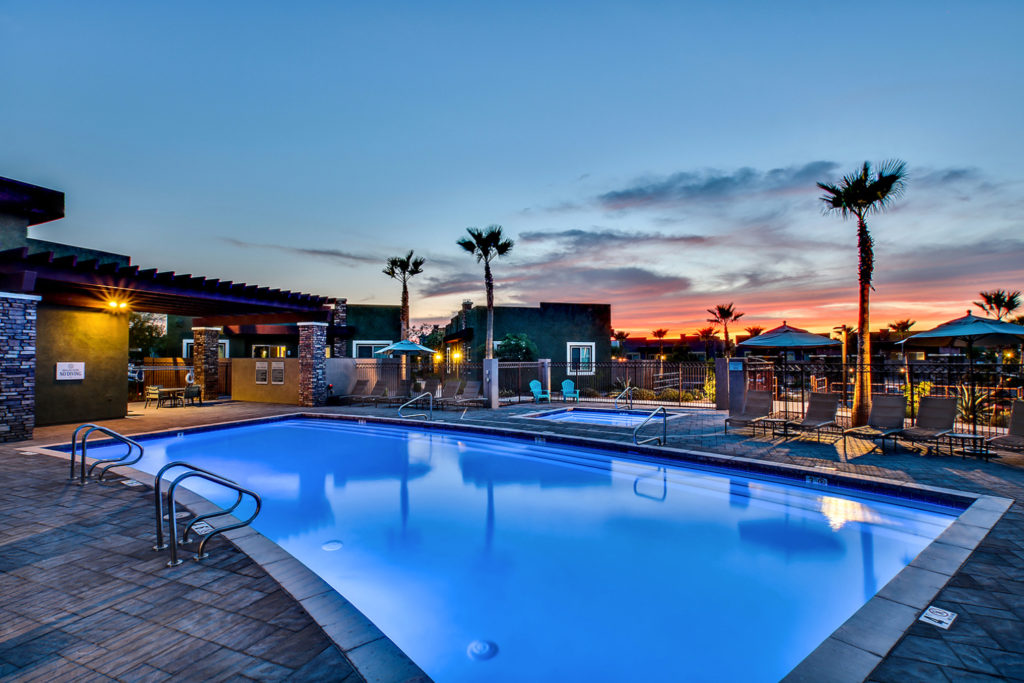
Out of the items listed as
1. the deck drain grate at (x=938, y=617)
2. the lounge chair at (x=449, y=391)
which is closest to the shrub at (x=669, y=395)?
the lounge chair at (x=449, y=391)

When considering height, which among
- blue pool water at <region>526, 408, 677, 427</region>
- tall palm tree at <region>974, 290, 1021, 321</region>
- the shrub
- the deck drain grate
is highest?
tall palm tree at <region>974, 290, 1021, 321</region>

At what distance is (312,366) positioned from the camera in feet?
57.3

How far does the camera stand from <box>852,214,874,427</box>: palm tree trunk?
10992 millimetres

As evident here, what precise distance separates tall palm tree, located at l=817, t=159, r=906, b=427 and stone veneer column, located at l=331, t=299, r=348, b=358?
21.0 meters

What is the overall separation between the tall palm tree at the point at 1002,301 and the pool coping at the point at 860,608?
1274 inches

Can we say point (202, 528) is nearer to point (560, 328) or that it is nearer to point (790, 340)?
point (790, 340)

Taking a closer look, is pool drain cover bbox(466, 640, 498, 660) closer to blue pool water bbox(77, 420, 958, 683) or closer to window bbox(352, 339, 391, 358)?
blue pool water bbox(77, 420, 958, 683)

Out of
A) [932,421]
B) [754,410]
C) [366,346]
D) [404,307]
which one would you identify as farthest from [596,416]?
[366,346]

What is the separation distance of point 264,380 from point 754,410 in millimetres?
16874

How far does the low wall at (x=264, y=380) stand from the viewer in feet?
59.5

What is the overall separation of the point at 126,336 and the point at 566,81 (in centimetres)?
1454

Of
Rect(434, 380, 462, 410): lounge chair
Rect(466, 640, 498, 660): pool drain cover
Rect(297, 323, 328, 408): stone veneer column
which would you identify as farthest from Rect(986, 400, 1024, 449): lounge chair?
Rect(297, 323, 328, 408): stone veneer column

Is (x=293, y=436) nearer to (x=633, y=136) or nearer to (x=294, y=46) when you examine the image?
(x=294, y=46)

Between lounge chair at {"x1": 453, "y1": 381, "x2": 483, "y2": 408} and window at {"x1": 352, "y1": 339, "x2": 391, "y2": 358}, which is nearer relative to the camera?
lounge chair at {"x1": 453, "y1": 381, "x2": 483, "y2": 408}
